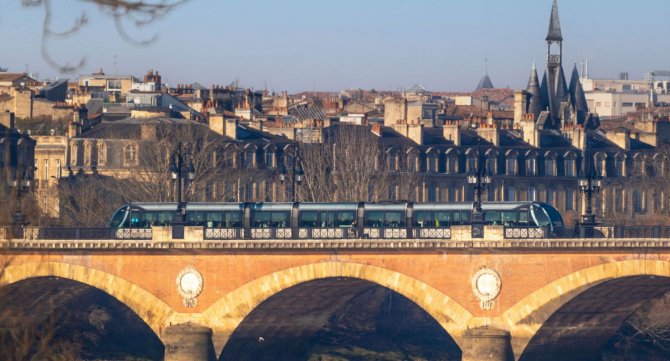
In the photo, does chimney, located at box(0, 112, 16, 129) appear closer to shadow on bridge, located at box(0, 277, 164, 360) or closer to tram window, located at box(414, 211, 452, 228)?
shadow on bridge, located at box(0, 277, 164, 360)

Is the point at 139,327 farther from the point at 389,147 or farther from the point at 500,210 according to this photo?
the point at 389,147

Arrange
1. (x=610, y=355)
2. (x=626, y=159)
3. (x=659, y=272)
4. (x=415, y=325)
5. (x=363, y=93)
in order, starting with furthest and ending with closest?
(x=363, y=93) → (x=626, y=159) → (x=415, y=325) → (x=610, y=355) → (x=659, y=272)

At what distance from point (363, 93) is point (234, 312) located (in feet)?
365

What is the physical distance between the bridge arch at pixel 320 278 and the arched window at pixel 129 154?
30929mm

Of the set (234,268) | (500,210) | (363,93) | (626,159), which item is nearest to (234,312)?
(234,268)


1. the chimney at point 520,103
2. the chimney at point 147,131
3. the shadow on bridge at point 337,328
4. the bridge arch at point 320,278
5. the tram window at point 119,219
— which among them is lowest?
the shadow on bridge at point 337,328

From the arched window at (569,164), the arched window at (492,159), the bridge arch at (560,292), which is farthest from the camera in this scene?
the arched window at (569,164)

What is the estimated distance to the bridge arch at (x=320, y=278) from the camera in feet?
229

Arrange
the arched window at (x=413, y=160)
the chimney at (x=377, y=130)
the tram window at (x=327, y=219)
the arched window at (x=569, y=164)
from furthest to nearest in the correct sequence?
the arched window at (x=569, y=164) → the chimney at (x=377, y=130) → the arched window at (x=413, y=160) → the tram window at (x=327, y=219)

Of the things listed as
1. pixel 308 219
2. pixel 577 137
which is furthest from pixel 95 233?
pixel 577 137

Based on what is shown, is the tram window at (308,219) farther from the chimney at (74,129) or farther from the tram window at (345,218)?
the chimney at (74,129)

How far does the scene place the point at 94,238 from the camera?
73812mm

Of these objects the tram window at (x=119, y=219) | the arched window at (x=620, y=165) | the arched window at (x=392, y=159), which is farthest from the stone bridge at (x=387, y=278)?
the arched window at (x=620, y=165)

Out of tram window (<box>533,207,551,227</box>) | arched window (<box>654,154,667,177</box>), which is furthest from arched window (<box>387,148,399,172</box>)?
tram window (<box>533,207,551,227</box>)
